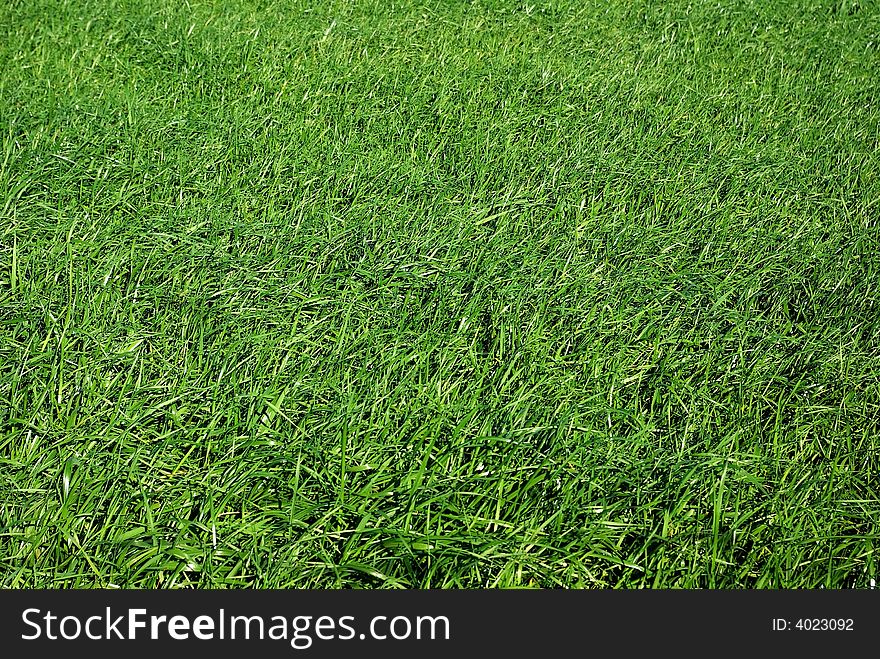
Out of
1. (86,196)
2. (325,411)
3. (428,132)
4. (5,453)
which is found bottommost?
(5,453)

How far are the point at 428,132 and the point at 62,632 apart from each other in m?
3.03

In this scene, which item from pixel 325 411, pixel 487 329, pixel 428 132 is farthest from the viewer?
pixel 428 132

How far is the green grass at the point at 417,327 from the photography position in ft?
6.66

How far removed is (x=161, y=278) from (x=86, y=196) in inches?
28.4

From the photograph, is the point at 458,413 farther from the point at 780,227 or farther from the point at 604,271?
the point at 780,227

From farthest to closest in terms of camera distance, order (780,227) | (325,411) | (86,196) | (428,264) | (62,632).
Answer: (780,227), (86,196), (428,264), (325,411), (62,632)

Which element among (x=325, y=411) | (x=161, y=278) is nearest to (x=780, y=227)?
(x=325, y=411)

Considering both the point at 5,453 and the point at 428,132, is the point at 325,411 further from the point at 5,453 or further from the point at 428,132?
the point at 428,132

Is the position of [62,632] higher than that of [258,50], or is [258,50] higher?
[258,50]

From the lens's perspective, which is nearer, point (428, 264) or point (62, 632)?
point (62, 632)

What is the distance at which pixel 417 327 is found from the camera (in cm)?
272

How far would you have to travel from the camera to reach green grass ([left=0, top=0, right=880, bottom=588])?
2.03m

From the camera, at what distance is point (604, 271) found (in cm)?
315

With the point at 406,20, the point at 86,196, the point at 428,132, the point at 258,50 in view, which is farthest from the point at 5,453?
the point at 406,20
